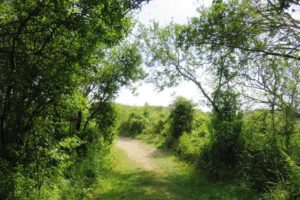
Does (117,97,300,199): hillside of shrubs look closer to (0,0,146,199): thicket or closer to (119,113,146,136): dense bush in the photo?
(0,0,146,199): thicket

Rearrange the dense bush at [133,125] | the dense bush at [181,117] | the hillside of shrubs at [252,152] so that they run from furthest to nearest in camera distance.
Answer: the dense bush at [133,125] → the dense bush at [181,117] → the hillside of shrubs at [252,152]

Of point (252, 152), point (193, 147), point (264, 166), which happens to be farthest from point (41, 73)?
point (193, 147)

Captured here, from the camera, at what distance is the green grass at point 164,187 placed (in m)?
10.2

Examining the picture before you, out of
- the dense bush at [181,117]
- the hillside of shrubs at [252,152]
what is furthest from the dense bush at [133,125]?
the hillside of shrubs at [252,152]

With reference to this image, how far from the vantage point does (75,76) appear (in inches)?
275

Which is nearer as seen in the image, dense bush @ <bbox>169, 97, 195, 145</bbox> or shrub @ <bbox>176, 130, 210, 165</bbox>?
shrub @ <bbox>176, 130, 210, 165</bbox>

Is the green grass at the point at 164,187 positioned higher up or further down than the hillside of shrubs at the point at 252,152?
further down

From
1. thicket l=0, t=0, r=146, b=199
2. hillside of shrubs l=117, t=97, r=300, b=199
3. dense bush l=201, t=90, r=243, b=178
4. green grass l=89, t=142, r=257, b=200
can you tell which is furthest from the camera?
dense bush l=201, t=90, r=243, b=178

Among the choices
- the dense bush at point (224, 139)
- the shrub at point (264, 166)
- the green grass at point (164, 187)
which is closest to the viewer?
the shrub at point (264, 166)

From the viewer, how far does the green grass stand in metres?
10.2

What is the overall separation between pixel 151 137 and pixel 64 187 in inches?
815

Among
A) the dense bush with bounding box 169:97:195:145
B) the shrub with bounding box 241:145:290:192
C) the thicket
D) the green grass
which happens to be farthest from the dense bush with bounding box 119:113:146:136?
the thicket

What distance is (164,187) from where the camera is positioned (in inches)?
453

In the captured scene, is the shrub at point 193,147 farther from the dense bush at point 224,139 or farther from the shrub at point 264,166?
the shrub at point 264,166
